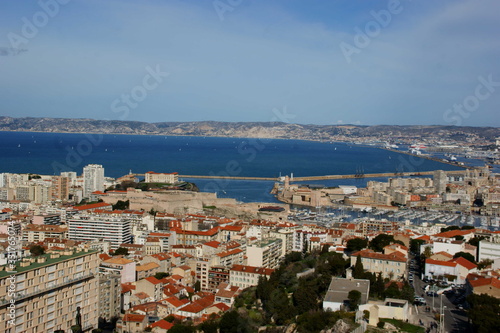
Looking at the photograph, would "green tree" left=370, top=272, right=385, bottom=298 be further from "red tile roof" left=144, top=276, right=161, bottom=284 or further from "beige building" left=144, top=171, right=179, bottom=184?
"beige building" left=144, top=171, right=179, bottom=184

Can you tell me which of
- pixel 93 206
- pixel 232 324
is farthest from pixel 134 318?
pixel 93 206

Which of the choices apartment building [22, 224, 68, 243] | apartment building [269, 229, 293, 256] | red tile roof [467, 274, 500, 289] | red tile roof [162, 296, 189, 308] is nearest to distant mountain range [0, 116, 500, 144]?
apartment building [22, 224, 68, 243]

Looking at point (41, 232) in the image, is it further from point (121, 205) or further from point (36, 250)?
point (121, 205)

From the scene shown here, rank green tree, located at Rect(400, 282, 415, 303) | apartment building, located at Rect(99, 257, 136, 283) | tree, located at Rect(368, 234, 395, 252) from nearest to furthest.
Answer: green tree, located at Rect(400, 282, 415, 303)
apartment building, located at Rect(99, 257, 136, 283)
tree, located at Rect(368, 234, 395, 252)

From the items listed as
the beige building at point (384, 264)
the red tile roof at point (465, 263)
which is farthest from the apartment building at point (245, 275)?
the red tile roof at point (465, 263)

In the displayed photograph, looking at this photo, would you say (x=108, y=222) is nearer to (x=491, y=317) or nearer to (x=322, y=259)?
(x=322, y=259)

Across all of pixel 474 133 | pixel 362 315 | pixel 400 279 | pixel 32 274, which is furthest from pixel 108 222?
pixel 474 133

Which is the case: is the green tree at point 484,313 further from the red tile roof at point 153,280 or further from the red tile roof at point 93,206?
the red tile roof at point 93,206
